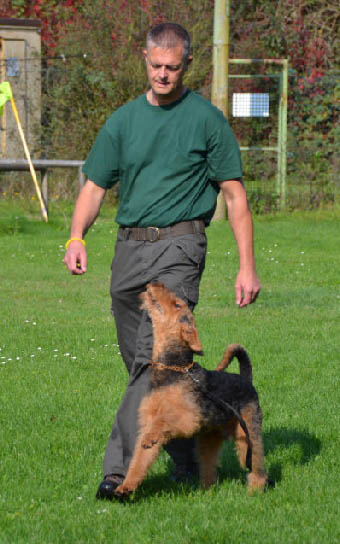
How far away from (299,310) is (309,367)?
2.49 m

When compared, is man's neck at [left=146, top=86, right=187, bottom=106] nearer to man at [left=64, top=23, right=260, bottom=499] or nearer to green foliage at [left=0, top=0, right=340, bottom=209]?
man at [left=64, top=23, right=260, bottom=499]

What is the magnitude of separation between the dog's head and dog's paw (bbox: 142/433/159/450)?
0.44 meters

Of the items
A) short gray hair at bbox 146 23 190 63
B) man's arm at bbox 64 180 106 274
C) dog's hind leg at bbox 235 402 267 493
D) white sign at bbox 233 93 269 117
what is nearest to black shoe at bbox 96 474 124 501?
dog's hind leg at bbox 235 402 267 493

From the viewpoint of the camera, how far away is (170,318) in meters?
4.37

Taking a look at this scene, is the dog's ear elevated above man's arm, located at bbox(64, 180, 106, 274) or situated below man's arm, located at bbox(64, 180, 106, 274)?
below

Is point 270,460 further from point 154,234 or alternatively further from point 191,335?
point 154,234

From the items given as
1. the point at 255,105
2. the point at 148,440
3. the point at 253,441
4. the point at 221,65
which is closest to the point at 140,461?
the point at 148,440

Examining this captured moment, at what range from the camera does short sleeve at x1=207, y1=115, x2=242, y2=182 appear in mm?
4738

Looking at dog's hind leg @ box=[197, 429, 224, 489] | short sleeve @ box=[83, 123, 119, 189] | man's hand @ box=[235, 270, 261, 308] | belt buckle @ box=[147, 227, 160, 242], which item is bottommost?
dog's hind leg @ box=[197, 429, 224, 489]

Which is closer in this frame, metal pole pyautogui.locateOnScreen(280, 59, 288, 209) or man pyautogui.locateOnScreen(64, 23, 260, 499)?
man pyautogui.locateOnScreen(64, 23, 260, 499)

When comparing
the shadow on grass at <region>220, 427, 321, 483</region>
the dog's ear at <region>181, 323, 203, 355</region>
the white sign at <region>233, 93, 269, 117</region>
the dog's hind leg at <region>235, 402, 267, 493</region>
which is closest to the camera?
the dog's ear at <region>181, 323, 203, 355</region>

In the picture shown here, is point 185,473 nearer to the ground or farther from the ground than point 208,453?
nearer to the ground

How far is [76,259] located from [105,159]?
57cm

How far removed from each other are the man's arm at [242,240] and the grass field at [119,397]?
1044 millimetres
